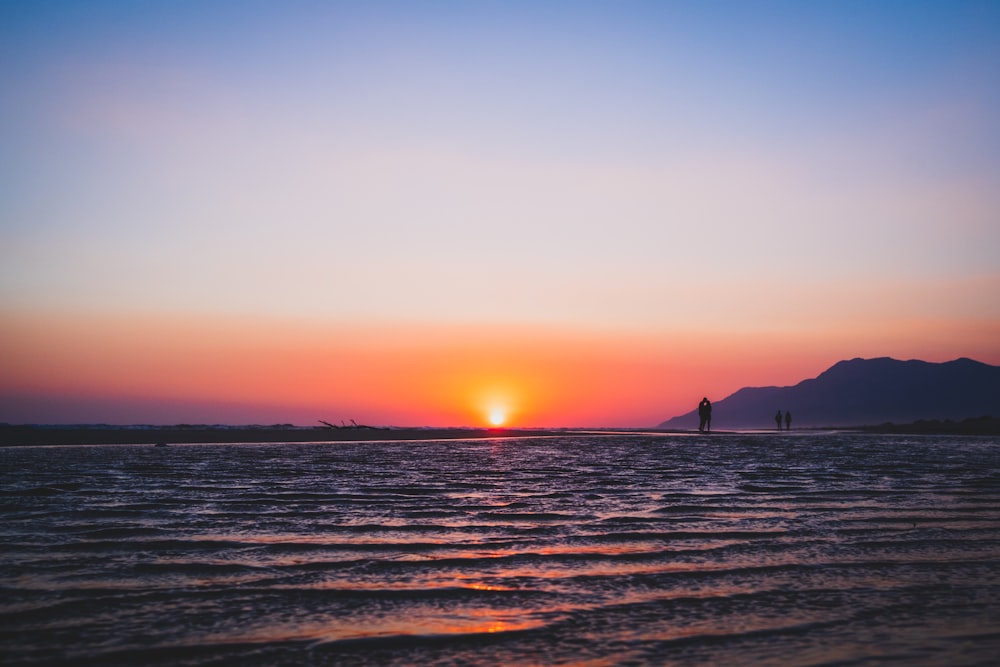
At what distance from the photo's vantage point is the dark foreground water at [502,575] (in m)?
6.11

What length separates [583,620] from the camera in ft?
22.4

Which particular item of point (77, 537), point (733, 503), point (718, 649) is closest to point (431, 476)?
point (733, 503)

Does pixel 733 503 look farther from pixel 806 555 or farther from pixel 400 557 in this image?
pixel 400 557

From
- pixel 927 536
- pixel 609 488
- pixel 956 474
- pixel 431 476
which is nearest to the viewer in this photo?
pixel 927 536

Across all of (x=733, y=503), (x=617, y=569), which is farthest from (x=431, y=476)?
(x=617, y=569)

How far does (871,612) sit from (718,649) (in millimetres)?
2075

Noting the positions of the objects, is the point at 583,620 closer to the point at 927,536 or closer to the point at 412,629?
the point at 412,629

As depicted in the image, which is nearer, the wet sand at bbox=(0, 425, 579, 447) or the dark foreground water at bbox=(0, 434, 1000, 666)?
the dark foreground water at bbox=(0, 434, 1000, 666)

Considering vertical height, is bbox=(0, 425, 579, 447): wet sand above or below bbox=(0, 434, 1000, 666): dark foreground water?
below

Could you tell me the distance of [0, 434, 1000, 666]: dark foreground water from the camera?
6113 millimetres

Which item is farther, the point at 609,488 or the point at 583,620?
the point at 609,488

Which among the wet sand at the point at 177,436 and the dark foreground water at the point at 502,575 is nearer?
the dark foreground water at the point at 502,575

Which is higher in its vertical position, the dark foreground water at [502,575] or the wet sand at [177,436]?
the dark foreground water at [502,575]

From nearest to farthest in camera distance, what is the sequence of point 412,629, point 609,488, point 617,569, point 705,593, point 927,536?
point 412,629
point 705,593
point 617,569
point 927,536
point 609,488
